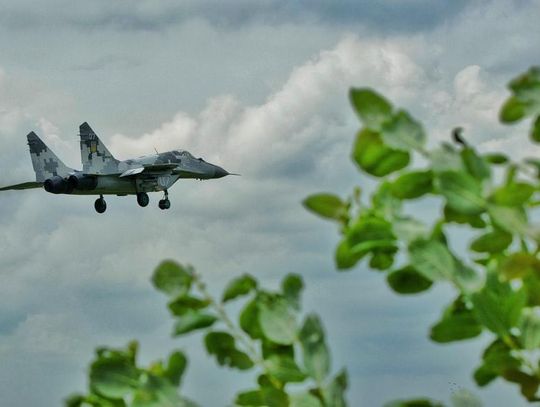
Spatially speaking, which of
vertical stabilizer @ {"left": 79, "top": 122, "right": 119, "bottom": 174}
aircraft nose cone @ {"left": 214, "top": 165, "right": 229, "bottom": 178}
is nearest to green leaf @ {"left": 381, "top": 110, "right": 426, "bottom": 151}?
vertical stabilizer @ {"left": 79, "top": 122, "right": 119, "bottom": 174}

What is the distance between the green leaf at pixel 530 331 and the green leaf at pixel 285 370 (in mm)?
206

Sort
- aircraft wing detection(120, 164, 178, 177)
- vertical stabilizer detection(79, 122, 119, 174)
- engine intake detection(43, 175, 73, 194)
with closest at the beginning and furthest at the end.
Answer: engine intake detection(43, 175, 73, 194) → aircraft wing detection(120, 164, 178, 177) → vertical stabilizer detection(79, 122, 119, 174)

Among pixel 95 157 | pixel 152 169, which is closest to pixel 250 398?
pixel 152 169

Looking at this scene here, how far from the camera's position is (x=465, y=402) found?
2.52ft

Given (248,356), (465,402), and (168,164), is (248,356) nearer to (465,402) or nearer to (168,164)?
(465,402)

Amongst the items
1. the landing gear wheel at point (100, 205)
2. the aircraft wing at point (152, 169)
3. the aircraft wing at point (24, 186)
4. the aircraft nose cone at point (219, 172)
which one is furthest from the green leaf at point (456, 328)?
the aircraft nose cone at point (219, 172)

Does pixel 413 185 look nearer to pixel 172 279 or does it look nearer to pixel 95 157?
pixel 172 279

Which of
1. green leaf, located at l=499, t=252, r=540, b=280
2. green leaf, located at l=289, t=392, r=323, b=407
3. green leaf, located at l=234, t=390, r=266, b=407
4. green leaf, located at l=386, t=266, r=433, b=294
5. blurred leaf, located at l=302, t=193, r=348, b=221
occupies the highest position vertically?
blurred leaf, located at l=302, t=193, r=348, b=221

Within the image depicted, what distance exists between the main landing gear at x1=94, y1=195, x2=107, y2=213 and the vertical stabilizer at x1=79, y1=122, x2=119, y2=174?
1.31m

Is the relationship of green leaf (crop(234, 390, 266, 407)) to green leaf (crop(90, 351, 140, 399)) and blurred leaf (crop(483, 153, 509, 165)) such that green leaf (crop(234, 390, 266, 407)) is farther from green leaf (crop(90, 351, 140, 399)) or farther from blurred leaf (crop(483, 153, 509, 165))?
blurred leaf (crop(483, 153, 509, 165))

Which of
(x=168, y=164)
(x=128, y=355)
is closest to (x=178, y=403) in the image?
(x=128, y=355)

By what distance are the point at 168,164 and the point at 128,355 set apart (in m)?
37.2

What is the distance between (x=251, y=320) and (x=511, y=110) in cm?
33

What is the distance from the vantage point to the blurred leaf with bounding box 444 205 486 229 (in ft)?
2.92
